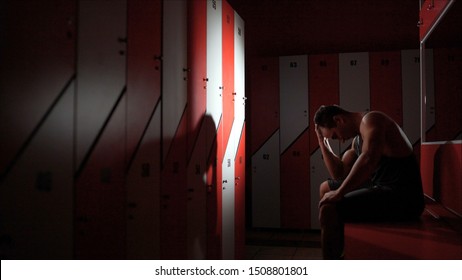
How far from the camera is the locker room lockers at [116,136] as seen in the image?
133 centimetres

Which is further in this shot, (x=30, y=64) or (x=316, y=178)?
(x=316, y=178)

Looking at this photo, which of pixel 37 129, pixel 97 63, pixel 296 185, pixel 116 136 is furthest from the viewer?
pixel 296 185

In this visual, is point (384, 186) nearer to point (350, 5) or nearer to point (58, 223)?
point (58, 223)

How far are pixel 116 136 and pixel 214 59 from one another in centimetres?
125

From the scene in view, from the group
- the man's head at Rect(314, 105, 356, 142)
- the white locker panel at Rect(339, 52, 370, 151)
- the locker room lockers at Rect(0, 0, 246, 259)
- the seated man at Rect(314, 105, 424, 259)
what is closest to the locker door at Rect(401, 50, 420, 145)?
the white locker panel at Rect(339, 52, 370, 151)

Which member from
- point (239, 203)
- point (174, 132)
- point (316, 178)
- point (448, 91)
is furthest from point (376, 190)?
point (448, 91)

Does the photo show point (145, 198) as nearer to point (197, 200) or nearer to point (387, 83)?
point (197, 200)

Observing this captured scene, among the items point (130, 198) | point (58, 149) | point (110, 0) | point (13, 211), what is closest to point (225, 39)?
point (110, 0)

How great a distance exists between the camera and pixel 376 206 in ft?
7.01

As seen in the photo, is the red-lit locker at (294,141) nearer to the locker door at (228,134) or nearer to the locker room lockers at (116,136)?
the locker door at (228,134)

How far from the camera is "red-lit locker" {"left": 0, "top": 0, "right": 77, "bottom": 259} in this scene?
129 cm

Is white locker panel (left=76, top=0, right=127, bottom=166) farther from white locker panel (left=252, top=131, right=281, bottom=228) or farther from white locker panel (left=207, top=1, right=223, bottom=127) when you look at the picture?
white locker panel (left=252, top=131, right=281, bottom=228)

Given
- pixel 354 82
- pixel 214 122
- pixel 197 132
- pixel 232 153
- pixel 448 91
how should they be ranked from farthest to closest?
1. pixel 354 82
2. pixel 448 91
3. pixel 232 153
4. pixel 214 122
5. pixel 197 132

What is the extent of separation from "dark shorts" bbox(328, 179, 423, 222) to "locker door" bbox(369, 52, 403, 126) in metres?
2.61
